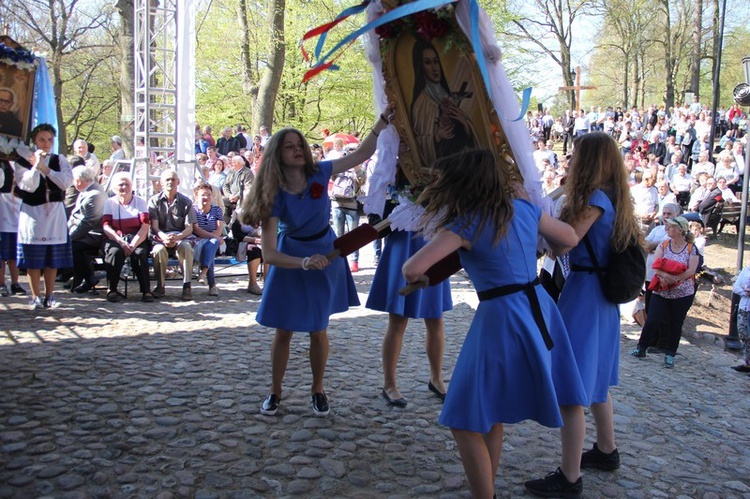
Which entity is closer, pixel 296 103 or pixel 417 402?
pixel 417 402

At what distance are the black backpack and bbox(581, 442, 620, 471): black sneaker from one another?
0.97 metres

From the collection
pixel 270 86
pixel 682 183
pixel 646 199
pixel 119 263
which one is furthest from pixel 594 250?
pixel 270 86

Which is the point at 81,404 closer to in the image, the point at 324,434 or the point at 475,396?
the point at 324,434

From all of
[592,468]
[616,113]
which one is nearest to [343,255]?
[592,468]

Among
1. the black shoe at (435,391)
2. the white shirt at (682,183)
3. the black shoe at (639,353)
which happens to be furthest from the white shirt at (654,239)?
the white shirt at (682,183)

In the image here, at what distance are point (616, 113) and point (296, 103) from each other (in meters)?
13.7

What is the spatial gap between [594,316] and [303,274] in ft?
6.22

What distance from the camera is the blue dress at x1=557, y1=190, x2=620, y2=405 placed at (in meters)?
3.98

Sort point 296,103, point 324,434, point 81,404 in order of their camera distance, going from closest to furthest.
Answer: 1. point 324,434
2. point 81,404
3. point 296,103

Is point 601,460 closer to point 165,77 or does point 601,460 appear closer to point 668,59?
point 165,77

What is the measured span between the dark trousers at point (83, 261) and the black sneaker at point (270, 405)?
5.62 meters

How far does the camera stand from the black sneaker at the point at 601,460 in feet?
14.0

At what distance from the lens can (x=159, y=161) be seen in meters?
15.7

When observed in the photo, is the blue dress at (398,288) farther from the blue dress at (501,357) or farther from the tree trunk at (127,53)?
the tree trunk at (127,53)
